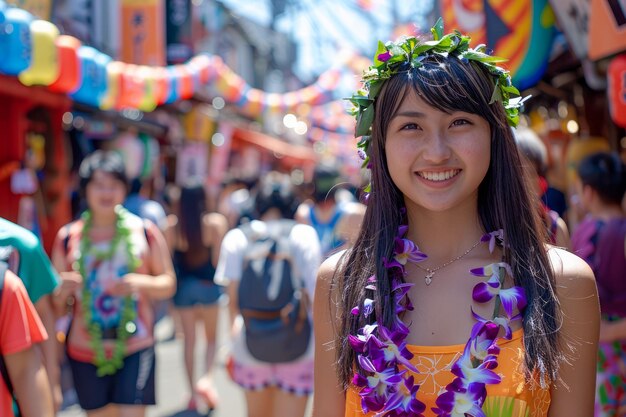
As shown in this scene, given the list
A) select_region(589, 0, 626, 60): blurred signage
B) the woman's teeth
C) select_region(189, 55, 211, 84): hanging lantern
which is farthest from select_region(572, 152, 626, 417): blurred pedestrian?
select_region(189, 55, 211, 84): hanging lantern

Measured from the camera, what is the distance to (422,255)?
75.2 inches

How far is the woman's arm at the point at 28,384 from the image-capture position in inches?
89.0

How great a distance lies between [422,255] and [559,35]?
4.48 m

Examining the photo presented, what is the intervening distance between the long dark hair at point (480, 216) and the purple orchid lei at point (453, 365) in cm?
3

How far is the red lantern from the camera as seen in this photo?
4011 millimetres

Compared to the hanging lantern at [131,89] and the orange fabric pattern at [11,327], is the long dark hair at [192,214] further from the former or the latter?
the orange fabric pattern at [11,327]

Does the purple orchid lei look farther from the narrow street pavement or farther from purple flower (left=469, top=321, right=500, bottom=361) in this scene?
the narrow street pavement

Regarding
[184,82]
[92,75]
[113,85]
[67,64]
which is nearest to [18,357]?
[67,64]

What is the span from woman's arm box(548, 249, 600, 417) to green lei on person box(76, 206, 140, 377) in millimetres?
2857

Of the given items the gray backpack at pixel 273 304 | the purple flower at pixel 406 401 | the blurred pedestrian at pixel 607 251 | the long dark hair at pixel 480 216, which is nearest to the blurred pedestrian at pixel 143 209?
the gray backpack at pixel 273 304

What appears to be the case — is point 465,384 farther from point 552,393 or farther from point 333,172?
point 333,172

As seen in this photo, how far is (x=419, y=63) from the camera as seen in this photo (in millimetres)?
1800

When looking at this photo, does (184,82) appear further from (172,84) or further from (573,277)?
(573,277)

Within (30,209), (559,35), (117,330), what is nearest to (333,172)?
(559,35)
